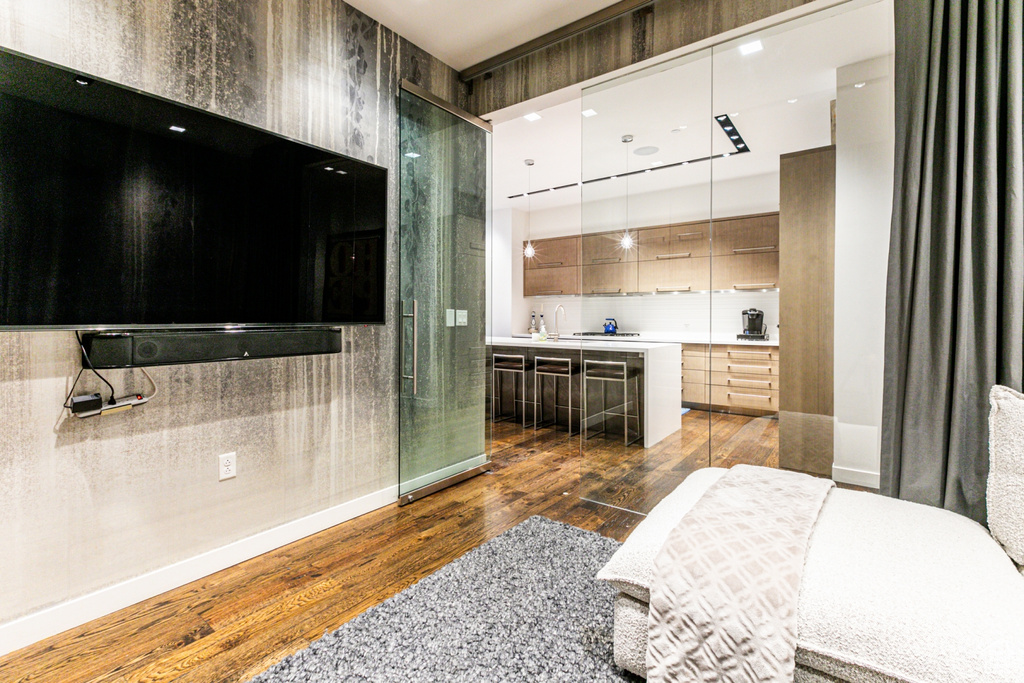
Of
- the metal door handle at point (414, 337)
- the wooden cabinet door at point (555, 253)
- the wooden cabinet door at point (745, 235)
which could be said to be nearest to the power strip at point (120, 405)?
the metal door handle at point (414, 337)

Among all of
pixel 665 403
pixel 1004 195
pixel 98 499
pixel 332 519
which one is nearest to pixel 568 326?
pixel 665 403

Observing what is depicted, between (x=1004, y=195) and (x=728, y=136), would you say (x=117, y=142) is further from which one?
(x=1004, y=195)

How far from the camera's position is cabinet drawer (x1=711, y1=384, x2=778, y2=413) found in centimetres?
242

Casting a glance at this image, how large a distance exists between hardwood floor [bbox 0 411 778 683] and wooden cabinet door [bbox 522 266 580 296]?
12.0ft

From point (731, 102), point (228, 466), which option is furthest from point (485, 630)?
point (731, 102)

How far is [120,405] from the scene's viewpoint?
1.75m

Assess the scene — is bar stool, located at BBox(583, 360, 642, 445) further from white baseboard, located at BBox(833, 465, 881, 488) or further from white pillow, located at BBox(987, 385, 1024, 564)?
white pillow, located at BBox(987, 385, 1024, 564)

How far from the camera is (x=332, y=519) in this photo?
2.56 m

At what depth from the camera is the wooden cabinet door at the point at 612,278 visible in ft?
9.20

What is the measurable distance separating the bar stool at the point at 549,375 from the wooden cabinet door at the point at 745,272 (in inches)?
71.7

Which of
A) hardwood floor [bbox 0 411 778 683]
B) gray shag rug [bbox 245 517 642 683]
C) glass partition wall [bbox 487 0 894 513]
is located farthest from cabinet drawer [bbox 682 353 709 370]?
gray shag rug [bbox 245 517 642 683]

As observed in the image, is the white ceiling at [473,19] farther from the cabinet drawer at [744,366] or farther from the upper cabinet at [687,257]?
the cabinet drawer at [744,366]

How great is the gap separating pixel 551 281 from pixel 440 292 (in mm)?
4023

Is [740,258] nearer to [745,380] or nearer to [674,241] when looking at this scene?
[674,241]
